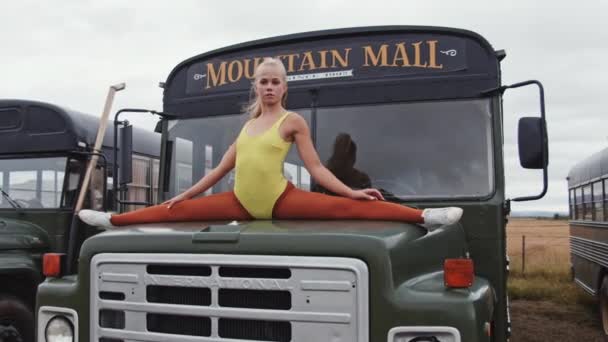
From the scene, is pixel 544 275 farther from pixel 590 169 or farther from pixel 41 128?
pixel 41 128

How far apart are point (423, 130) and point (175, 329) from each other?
192 centimetres

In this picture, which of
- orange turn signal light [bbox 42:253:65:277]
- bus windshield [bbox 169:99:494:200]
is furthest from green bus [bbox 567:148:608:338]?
orange turn signal light [bbox 42:253:65:277]

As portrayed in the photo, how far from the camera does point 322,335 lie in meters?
2.57

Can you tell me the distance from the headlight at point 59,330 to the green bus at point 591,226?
7.53 m

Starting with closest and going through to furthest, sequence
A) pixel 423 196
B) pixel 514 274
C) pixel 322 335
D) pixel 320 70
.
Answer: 1. pixel 322 335
2. pixel 423 196
3. pixel 320 70
4. pixel 514 274

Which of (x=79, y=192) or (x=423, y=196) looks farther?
(x=79, y=192)

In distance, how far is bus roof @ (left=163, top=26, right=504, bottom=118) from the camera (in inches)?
157

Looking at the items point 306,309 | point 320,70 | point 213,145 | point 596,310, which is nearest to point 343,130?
point 320,70

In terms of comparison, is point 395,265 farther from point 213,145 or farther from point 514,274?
point 514,274

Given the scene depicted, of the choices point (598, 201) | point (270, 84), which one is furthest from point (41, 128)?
point (598, 201)

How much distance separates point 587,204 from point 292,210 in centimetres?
875

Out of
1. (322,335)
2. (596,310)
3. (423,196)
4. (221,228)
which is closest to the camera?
(322,335)

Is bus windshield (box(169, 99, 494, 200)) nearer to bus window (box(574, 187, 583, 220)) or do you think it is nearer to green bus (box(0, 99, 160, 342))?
green bus (box(0, 99, 160, 342))

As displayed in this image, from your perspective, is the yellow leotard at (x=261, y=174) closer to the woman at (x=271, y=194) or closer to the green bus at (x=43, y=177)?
the woman at (x=271, y=194)
